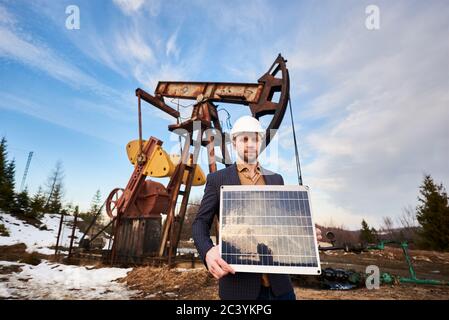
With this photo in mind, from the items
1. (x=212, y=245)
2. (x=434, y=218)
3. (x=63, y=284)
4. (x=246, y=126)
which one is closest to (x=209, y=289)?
(x=63, y=284)

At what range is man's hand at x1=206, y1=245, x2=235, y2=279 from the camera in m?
1.53

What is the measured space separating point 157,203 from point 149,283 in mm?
3781

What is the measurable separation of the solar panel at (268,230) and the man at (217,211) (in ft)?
0.49

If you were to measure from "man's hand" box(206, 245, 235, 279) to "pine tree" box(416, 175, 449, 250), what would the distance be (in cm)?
2621

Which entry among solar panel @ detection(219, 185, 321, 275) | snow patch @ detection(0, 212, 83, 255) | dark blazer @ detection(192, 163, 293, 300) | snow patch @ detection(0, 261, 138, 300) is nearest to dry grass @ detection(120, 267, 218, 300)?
snow patch @ detection(0, 261, 138, 300)

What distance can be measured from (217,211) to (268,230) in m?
0.54

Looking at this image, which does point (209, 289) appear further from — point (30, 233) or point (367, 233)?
point (367, 233)

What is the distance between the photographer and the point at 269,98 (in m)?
7.47

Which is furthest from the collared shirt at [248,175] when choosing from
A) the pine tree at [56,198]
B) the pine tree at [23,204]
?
the pine tree at [56,198]

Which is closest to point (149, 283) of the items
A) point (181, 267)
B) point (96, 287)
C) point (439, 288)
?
point (96, 287)

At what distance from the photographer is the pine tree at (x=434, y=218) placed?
1958cm

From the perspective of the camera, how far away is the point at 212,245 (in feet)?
5.85

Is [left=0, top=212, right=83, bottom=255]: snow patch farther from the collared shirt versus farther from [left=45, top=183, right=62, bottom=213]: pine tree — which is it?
the collared shirt
